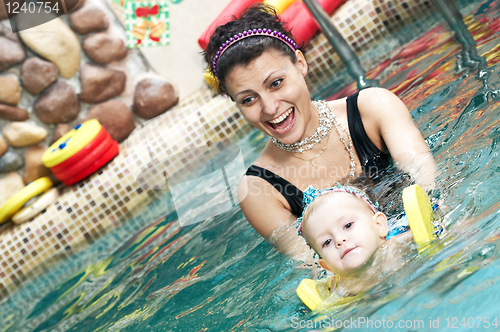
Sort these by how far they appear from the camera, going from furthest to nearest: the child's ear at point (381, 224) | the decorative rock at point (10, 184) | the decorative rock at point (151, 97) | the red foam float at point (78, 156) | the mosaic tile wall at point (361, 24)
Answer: the decorative rock at point (151, 97) → the decorative rock at point (10, 184) → the mosaic tile wall at point (361, 24) → the red foam float at point (78, 156) → the child's ear at point (381, 224)

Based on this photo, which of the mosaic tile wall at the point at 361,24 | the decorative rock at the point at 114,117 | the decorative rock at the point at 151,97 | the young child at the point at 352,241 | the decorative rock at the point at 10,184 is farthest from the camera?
the decorative rock at the point at 151,97

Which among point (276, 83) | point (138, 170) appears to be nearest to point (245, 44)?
point (276, 83)

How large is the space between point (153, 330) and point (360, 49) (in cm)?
443

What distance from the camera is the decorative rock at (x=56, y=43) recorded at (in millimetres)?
6160

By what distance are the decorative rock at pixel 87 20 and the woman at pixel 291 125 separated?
14.4 ft

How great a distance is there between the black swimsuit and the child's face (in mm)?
611

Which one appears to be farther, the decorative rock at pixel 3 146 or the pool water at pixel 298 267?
the decorative rock at pixel 3 146

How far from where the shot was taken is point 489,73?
10.2 feet

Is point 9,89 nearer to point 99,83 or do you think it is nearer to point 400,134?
point 99,83

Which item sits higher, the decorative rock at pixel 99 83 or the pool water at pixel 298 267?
the decorative rock at pixel 99 83

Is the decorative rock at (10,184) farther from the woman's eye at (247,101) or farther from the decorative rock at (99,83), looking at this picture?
the woman's eye at (247,101)

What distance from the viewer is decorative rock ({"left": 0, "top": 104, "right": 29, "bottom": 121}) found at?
6105 millimetres

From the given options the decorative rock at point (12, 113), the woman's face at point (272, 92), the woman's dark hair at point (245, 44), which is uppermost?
the decorative rock at point (12, 113)

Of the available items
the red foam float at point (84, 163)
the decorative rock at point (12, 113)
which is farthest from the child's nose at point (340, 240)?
the decorative rock at point (12, 113)
